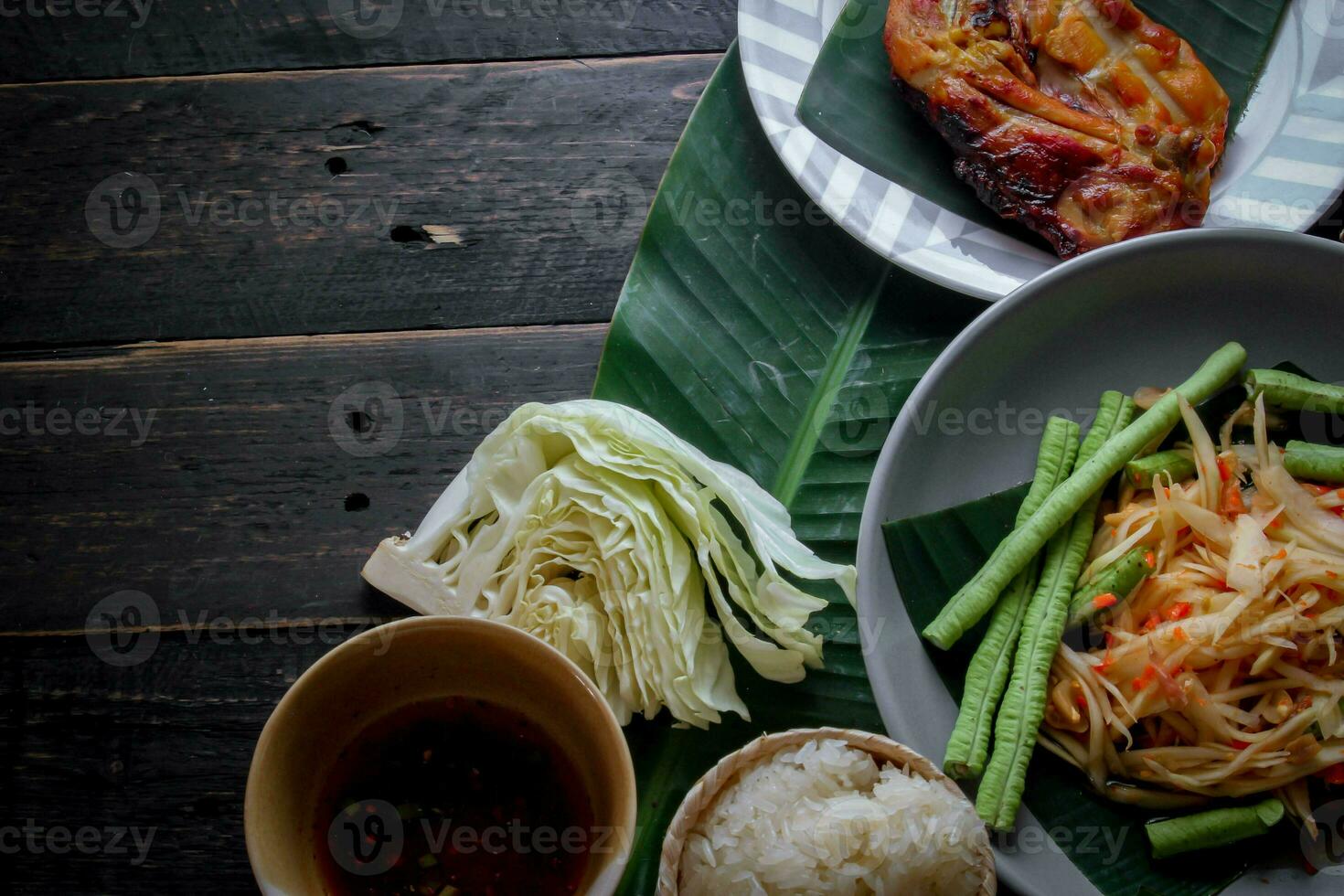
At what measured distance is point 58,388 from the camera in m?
2.60

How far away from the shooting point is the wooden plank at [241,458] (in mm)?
2473

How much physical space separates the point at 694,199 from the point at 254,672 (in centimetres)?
161

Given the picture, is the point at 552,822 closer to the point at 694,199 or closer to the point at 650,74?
the point at 694,199

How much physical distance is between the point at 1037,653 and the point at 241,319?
7.01 feet

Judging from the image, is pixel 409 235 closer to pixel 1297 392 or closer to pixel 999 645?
pixel 999 645

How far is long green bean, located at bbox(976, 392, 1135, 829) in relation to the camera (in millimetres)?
1927

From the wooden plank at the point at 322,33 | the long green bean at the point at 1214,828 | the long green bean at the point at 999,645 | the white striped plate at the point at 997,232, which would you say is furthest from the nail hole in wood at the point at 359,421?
the long green bean at the point at 1214,828

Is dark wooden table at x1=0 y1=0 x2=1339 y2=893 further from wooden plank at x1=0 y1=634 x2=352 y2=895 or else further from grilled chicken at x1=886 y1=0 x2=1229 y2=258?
grilled chicken at x1=886 y1=0 x2=1229 y2=258

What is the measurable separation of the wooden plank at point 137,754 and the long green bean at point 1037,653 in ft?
5.02

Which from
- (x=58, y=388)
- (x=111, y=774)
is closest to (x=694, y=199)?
(x=58, y=388)

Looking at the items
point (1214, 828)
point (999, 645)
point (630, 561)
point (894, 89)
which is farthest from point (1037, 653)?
point (894, 89)

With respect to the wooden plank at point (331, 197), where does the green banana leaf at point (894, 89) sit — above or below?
above

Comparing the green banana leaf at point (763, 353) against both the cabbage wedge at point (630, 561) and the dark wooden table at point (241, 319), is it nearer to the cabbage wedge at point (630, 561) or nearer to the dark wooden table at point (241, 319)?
the cabbage wedge at point (630, 561)

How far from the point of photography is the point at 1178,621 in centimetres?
194
